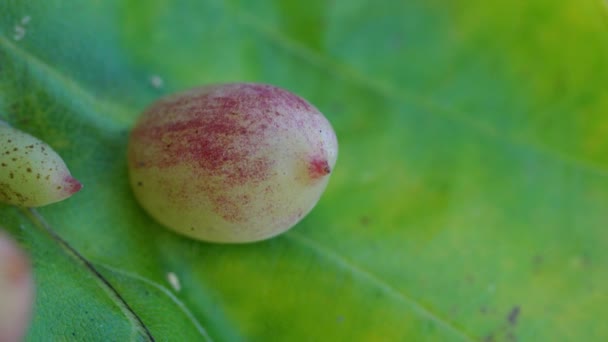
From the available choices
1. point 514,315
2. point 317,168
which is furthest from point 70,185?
point 514,315

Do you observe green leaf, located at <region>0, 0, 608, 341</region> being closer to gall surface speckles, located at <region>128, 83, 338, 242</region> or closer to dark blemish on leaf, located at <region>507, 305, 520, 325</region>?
Answer: dark blemish on leaf, located at <region>507, 305, 520, 325</region>

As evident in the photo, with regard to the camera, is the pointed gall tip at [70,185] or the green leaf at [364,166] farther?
the green leaf at [364,166]

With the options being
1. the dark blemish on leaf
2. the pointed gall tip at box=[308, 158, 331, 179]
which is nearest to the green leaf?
the dark blemish on leaf

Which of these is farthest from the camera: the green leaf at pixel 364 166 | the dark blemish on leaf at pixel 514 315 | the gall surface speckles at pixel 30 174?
the dark blemish on leaf at pixel 514 315

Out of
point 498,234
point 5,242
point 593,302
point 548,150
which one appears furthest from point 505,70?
point 5,242

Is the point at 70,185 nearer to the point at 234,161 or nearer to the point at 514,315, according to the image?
the point at 234,161

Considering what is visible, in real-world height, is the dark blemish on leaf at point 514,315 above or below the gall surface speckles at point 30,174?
below

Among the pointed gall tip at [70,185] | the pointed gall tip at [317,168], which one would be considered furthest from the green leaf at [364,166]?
the pointed gall tip at [317,168]

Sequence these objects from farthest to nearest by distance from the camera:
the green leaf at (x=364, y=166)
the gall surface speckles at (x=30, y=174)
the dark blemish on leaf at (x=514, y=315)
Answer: the dark blemish on leaf at (x=514, y=315), the green leaf at (x=364, y=166), the gall surface speckles at (x=30, y=174)

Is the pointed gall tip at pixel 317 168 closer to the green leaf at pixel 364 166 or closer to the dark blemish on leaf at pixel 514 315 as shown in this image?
the green leaf at pixel 364 166
